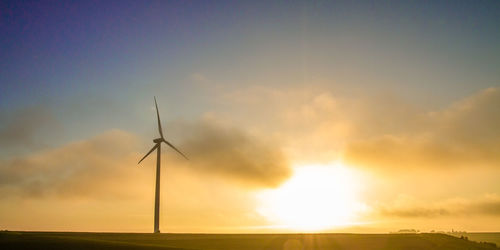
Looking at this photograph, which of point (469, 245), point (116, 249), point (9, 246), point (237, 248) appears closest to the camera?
point (9, 246)

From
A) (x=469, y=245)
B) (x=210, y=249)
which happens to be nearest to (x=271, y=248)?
(x=210, y=249)

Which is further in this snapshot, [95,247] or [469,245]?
[469,245]

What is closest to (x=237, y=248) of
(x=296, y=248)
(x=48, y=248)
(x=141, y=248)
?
(x=296, y=248)

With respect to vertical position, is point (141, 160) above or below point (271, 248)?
above

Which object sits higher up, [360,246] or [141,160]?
[141,160]

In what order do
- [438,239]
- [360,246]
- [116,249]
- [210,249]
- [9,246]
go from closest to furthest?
1. [9,246]
2. [116,249]
3. [210,249]
4. [360,246]
5. [438,239]

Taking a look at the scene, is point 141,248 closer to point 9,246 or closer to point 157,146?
point 9,246

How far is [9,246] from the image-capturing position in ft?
200

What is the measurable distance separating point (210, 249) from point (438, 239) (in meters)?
79.4

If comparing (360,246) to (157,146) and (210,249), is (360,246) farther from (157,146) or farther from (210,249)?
(157,146)

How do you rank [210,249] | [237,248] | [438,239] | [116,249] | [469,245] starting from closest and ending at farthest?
[116,249] < [210,249] < [237,248] < [469,245] < [438,239]

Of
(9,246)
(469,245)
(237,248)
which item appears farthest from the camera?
(469,245)

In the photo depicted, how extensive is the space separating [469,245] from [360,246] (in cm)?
3654

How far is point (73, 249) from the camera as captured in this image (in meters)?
62.8
